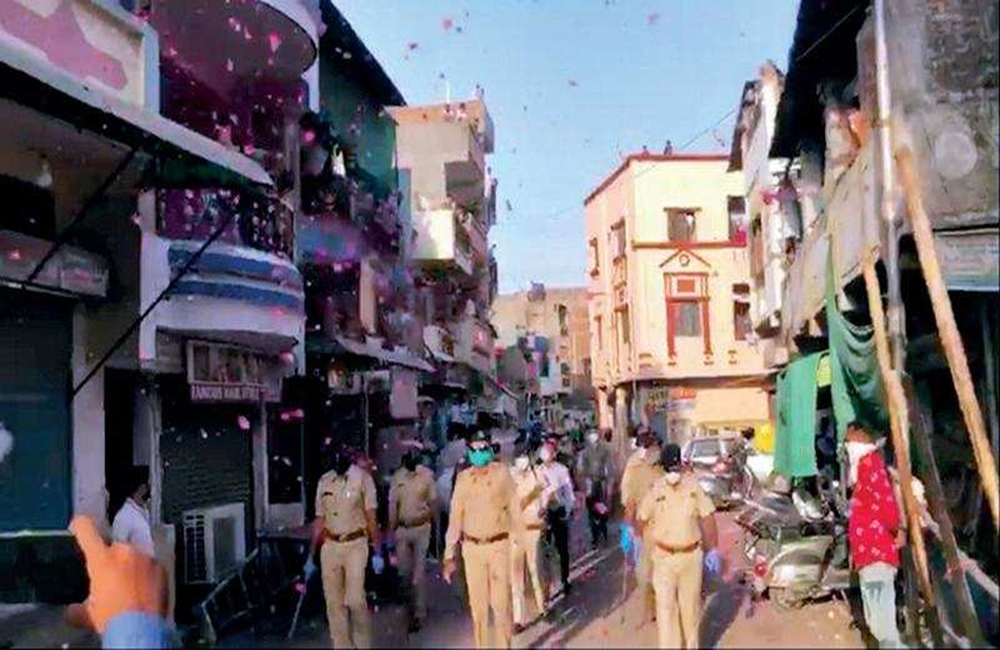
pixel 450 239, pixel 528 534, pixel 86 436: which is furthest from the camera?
pixel 450 239

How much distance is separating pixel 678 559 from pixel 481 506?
1.73 m

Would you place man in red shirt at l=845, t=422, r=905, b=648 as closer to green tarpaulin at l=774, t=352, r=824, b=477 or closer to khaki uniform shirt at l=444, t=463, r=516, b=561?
khaki uniform shirt at l=444, t=463, r=516, b=561

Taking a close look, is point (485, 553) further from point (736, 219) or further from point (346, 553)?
point (736, 219)

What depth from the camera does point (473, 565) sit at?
956cm

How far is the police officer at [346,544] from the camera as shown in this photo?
9844 mm

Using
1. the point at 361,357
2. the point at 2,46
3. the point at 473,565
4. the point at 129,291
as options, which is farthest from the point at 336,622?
the point at 361,357

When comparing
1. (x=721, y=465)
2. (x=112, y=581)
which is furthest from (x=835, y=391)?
(x=721, y=465)

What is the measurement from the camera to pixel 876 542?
8.87 m

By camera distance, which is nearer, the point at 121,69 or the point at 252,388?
the point at 121,69

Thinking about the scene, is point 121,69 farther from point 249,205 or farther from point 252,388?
point 252,388

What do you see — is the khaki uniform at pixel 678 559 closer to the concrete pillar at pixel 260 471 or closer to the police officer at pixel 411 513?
the police officer at pixel 411 513

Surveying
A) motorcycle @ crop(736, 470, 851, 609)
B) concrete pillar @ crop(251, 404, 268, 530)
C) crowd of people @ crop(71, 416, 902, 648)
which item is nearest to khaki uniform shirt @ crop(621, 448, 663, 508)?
crowd of people @ crop(71, 416, 902, 648)

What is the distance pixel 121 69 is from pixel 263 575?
546cm

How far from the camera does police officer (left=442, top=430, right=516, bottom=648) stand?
9453 millimetres
